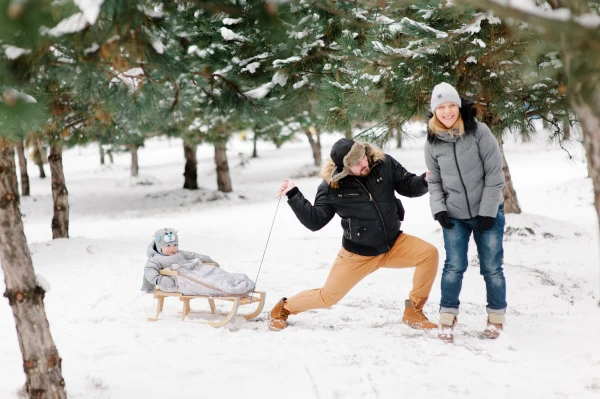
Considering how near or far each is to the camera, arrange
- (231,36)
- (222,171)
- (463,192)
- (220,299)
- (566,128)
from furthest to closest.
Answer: (222,171)
(566,128)
(231,36)
(220,299)
(463,192)

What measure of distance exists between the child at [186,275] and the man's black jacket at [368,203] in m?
1.01

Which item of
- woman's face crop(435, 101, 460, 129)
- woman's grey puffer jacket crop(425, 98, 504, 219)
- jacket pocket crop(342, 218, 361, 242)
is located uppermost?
woman's face crop(435, 101, 460, 129)

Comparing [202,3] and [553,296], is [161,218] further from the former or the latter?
[202,3]

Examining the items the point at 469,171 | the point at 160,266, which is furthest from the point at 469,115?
the point at 160,266

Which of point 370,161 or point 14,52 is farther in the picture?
point 370,161

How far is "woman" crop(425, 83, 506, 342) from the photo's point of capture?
4285mm

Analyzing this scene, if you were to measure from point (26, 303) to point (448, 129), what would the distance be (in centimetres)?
320

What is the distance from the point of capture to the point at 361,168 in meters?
4.64

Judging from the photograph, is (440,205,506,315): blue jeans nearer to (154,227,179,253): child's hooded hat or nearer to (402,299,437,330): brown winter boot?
(402,299,437,330): brown winter boot

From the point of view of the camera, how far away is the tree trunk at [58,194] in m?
10.8

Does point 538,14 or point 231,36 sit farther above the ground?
point 231,36

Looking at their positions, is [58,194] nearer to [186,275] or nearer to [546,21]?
[186,275]

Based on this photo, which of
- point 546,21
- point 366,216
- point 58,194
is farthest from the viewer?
point 58,194

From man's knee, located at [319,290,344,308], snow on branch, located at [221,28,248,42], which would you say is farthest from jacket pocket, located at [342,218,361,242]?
snow on branch, located at [221,28,248,42]
